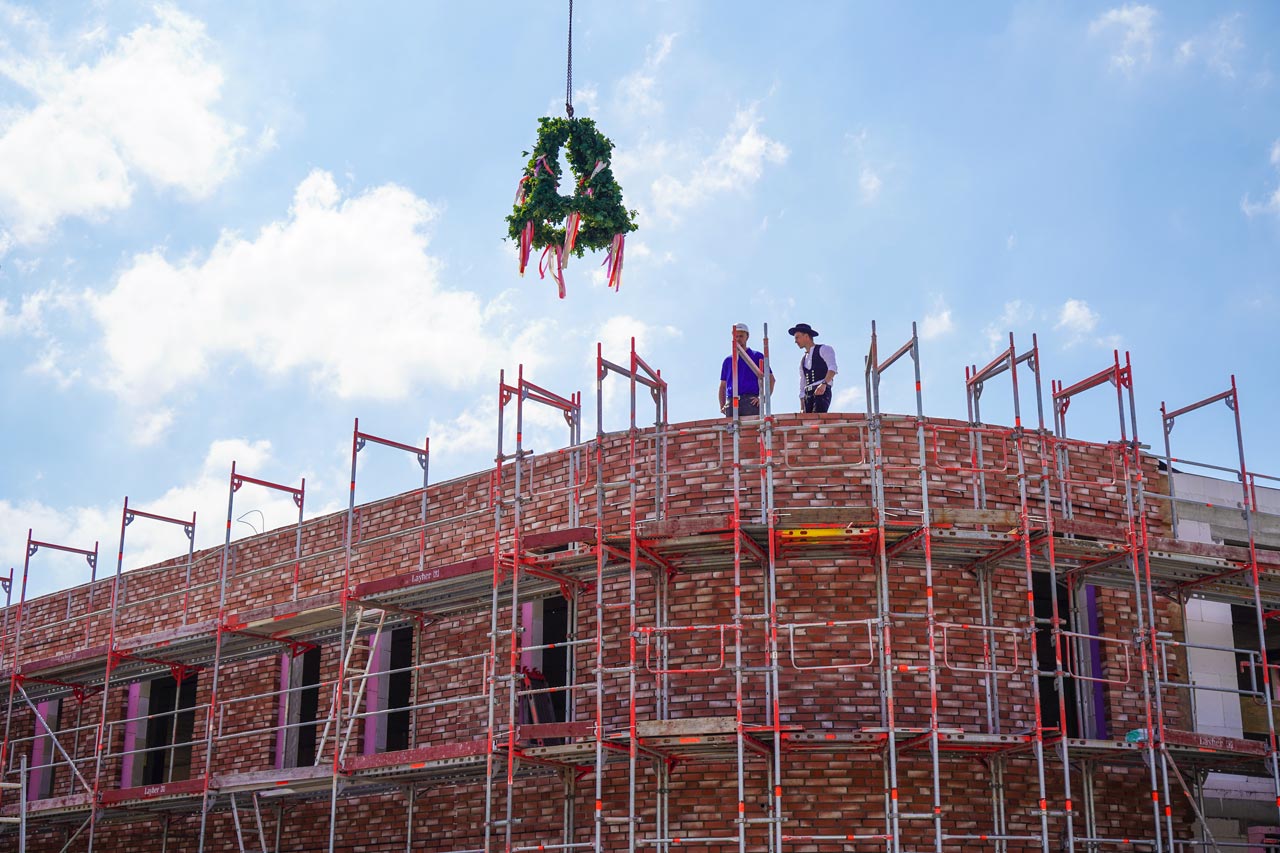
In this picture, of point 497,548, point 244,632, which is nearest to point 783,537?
point 497,548

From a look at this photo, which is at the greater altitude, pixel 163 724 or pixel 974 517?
pixel 974 517

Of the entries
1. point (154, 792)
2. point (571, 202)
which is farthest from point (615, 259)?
point (154, 792)

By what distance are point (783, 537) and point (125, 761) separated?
422 inches

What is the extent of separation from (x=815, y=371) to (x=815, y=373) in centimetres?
2

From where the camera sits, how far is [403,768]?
52.0 ft

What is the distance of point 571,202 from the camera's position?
680 inches

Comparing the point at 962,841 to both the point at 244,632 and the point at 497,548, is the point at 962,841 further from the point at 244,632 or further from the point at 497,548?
the point at 244,632

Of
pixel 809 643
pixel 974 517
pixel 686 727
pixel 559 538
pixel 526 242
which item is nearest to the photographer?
pixel 686 727

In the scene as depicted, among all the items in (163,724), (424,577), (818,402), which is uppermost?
(818,402)

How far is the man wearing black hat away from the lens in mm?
16578

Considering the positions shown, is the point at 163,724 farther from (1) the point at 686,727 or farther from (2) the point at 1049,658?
(2) the point at 1049,658

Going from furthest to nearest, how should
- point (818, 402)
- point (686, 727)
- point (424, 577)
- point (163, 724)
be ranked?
point (163, 724) → point (818, 402) → point (424, 577) → point (686, 727)

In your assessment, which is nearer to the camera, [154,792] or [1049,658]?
[1049,658]

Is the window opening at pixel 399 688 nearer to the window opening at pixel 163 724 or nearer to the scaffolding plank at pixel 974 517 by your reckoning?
the window opening at pixel 163 724
